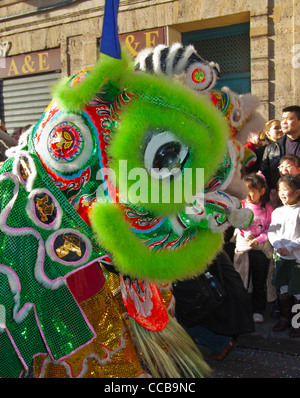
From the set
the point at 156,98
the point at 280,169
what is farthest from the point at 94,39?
the point at 156,98

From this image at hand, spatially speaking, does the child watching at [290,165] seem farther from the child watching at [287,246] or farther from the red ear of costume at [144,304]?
the red ear of costume at [144,304]

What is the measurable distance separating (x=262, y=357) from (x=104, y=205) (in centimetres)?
203

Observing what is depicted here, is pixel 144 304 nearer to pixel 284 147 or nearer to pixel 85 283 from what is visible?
pixel 85 283

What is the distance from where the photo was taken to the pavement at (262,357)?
2.65 m

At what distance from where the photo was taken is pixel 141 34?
21.5 ft

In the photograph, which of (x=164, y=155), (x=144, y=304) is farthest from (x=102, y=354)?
(x=164, y=155)

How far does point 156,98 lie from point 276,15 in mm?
4869

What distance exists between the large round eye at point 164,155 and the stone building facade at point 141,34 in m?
3.78

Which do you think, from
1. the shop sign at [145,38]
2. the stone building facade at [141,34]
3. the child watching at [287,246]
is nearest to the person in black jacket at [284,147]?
the child watching at [287,246]

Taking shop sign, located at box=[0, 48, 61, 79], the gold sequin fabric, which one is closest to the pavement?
the gold sequin fabric

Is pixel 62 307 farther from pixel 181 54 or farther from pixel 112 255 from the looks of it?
pixel 181 54

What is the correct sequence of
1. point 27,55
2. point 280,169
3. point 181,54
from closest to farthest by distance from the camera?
point 181,54
point 280,169
point 27,55

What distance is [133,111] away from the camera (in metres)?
1.39

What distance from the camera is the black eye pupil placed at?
1373 millimetres
